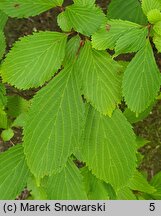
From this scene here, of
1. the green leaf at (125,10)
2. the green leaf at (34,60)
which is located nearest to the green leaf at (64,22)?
the green leaf at (34,60)

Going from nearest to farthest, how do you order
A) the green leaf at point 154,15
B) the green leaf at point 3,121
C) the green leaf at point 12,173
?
the green leaf at point 154,15 → the green leaf at point 12,173 → the green leaf at point 3,121

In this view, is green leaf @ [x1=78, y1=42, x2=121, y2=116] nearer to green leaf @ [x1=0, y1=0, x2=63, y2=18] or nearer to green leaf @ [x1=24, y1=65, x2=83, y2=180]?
green leaf @ [x1=24, y1=65, x2=83, y2=180]

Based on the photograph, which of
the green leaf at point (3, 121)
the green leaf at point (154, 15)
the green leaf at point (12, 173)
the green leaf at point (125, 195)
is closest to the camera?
the green leaf at point (154, 15)

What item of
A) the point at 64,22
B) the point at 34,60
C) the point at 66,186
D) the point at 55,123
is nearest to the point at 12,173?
the point at 66,186

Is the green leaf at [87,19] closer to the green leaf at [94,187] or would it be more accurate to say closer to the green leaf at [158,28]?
the green leaf at [158,28]

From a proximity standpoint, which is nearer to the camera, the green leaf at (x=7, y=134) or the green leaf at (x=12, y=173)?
the green leaf at (x=12, y=173)

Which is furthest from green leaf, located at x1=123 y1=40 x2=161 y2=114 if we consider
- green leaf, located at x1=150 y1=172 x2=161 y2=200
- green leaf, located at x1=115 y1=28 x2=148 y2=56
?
green leaf, located at x1=150 y1=172 x2=161 y2=200
